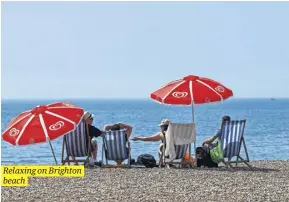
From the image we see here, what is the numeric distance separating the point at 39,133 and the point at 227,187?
117 inches

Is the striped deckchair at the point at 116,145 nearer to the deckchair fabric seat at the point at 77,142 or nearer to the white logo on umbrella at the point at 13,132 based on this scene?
the deckchair fabric seat at the point at 77,142

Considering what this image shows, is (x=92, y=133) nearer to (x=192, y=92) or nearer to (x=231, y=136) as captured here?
(x=192, y=92)

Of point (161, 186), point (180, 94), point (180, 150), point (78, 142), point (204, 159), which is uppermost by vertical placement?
point (180, 94)

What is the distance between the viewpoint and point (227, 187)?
9.27 meters

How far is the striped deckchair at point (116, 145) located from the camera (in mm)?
11797

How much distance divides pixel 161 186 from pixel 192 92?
2914 millimetres

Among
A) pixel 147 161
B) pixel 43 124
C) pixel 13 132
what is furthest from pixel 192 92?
pixel 13 132

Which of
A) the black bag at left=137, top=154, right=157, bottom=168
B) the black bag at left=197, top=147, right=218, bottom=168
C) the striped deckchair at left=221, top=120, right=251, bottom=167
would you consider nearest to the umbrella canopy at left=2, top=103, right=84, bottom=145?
the black bag at left=137, top=154, right=157, bottom=168

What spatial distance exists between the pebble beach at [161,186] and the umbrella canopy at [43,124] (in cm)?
69

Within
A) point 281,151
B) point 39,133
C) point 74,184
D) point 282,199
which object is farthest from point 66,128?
point 281,151

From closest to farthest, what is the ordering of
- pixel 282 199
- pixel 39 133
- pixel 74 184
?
pixel 282 199
pixel 74 184
pixel 39 133

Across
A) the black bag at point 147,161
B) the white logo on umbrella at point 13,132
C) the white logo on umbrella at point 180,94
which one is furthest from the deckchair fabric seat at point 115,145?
the white logo on umbrella at point 13,132

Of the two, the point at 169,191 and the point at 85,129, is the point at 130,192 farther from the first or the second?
the point at 85,129

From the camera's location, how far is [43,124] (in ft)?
36.2
